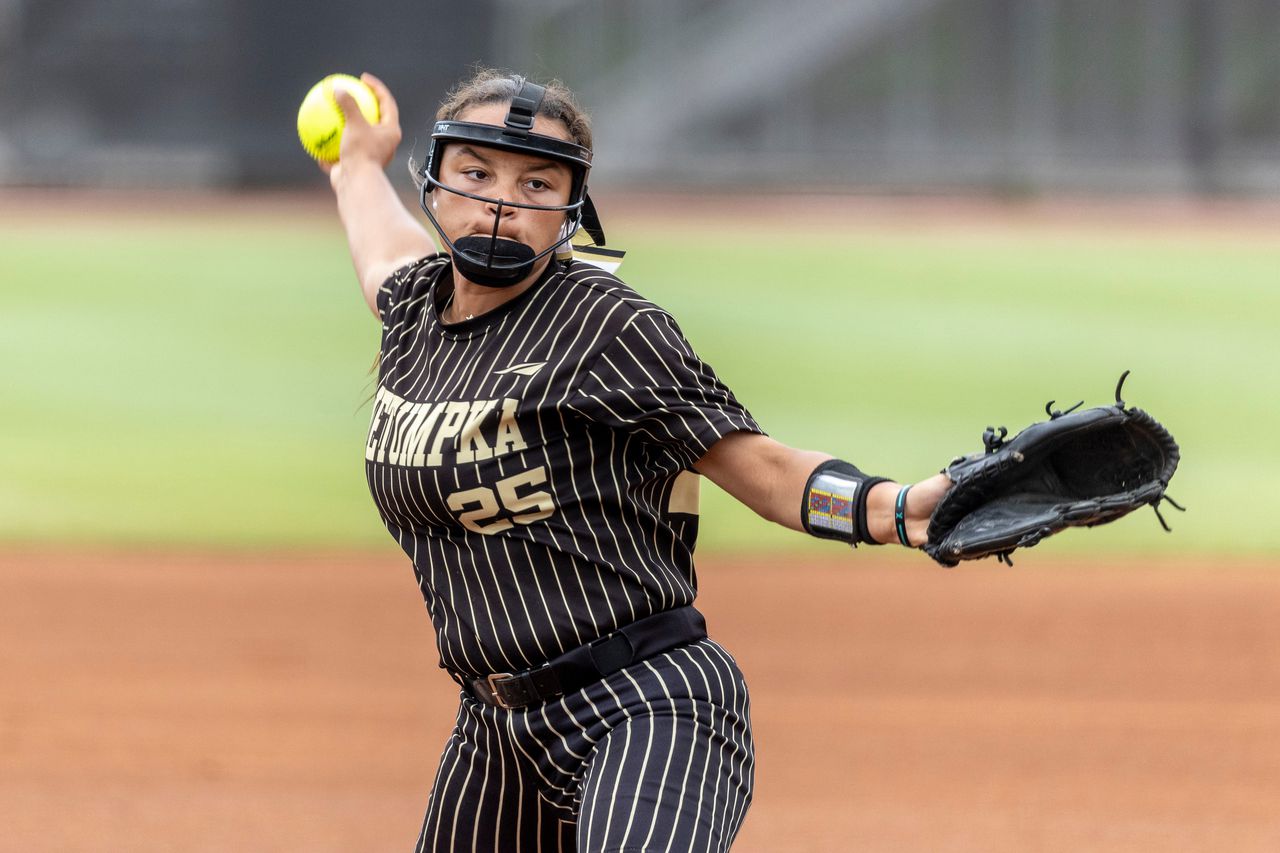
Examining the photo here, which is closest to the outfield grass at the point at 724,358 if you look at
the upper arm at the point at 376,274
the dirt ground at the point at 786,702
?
the dirt ground at the point at 786,702

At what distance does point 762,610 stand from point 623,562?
4.55 meters

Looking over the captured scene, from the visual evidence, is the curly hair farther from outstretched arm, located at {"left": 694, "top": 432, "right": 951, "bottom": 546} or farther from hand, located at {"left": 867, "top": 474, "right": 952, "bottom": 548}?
hand, located at {"left": 867, "top": 474, "right": 952, "bottom": 548}

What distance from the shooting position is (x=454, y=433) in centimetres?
274

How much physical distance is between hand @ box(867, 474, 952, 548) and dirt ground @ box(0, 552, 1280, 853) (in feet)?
7.31

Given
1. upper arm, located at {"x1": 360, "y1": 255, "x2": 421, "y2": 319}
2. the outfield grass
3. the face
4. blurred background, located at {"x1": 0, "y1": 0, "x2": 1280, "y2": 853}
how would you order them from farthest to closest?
the outfield grass → blurred background, located at {"x1": 0, "y1": 0, "x2": 1280, "y2": 853} → upper arm, located at {"x1": 360, "y1": 255, "x2": 421, "y2": 319} → the face

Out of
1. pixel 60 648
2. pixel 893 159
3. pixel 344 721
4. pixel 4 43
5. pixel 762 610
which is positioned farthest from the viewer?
pixel 893 159

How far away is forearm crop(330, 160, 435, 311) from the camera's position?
3.54 metres

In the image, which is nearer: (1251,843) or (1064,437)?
(1064,437)

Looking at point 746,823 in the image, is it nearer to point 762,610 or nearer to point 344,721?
point 344,721

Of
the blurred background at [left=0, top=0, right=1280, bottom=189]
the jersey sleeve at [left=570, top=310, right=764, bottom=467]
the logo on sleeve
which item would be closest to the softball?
the logo on sleeve

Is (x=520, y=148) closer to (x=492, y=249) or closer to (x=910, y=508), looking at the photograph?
(x=492, y=249)

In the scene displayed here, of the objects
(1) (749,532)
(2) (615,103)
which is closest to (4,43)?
(2) (615,103)

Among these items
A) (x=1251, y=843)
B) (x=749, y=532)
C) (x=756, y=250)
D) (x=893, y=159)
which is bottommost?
(x=1251, y=843)

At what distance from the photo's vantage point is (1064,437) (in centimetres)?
248
